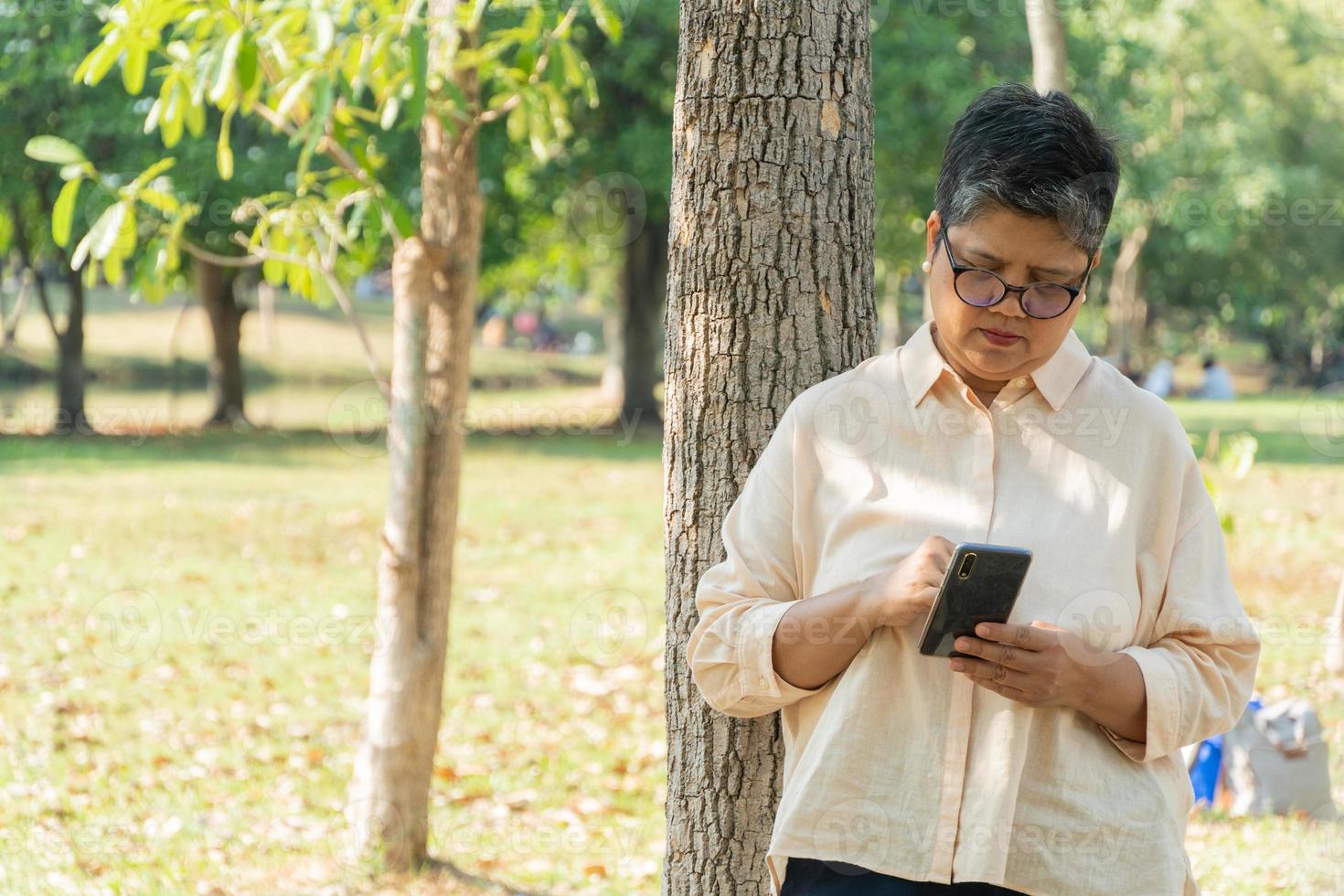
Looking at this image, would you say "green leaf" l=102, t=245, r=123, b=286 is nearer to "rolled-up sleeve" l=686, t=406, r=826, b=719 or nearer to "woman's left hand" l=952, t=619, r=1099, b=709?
"rolled-up sleeve" l=686, t=406, r=826, b=719

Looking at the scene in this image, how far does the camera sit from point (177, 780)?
5699 millimetres

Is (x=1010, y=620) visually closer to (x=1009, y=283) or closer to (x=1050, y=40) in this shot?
(x=1009, y=283)

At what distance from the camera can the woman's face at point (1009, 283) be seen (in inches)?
73.7

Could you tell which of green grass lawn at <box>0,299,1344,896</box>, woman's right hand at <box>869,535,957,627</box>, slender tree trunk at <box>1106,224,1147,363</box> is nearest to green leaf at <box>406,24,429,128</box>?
woman's right hand at <box>869,535,957,627</box>

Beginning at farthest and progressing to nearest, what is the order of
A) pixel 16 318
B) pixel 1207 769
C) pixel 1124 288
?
pixel 1124 288, pixel 16 318, pixel 1207 769

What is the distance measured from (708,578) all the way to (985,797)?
0.50 meters

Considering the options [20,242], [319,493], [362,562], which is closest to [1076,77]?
[319,493]

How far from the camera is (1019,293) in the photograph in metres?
1.88

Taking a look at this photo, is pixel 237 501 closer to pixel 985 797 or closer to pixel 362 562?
pixel 362 562

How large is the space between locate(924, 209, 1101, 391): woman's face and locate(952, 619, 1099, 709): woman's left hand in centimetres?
38

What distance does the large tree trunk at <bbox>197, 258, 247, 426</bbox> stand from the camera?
2042 cm

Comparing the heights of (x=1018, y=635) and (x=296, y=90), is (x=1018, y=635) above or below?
below

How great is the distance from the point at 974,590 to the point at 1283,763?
4055 millimetres

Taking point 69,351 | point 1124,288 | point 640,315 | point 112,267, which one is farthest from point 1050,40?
point 1124,288
